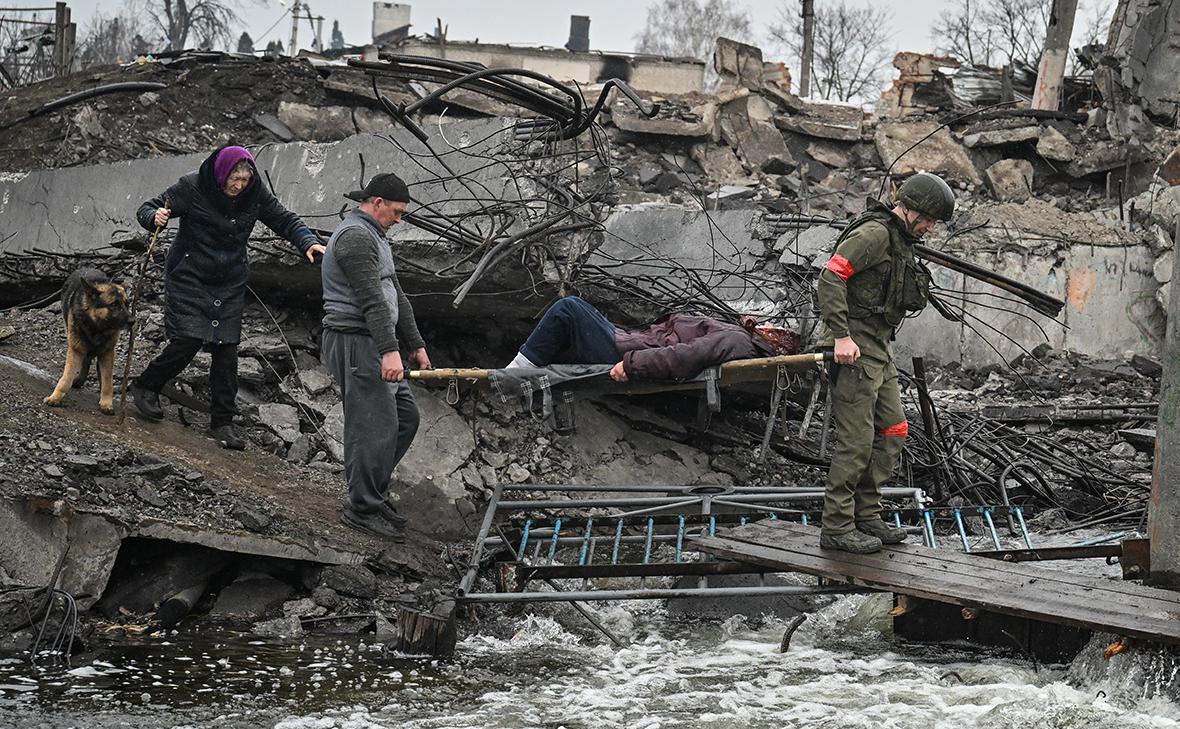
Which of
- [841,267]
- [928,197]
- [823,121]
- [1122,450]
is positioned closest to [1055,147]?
[823,121]

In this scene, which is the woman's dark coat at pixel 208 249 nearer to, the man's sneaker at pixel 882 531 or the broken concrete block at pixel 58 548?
the broken concrete block at pixel 58 548

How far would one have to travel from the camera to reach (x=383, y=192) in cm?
617

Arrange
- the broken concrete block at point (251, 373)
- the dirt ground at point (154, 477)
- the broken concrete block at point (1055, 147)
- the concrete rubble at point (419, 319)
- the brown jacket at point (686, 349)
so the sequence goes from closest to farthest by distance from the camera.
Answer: the dirt ground at point (154, 477) < the concrete rubble at point (419, 319) < the brown jacket at point (686, 349) < the broken concrete block at point (251, 373) < the broken concrete block at point (1055, 147)

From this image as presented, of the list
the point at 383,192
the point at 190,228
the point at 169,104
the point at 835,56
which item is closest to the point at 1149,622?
the point at 383,192

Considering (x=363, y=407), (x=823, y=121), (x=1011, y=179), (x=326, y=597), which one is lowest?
(x=326, y=597)

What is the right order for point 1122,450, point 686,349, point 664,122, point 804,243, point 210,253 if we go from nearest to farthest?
point 686,349, point 210,253, point 804,243, point 1122,450, point 664,122

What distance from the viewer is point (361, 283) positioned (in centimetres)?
609

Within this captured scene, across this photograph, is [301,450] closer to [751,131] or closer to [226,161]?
[226,161]

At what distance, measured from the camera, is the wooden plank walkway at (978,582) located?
14.8ft

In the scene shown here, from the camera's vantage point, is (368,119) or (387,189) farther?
(368,119)

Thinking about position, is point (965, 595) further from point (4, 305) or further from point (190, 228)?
point (4, 305)

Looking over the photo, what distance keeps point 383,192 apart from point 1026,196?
12.3 meters

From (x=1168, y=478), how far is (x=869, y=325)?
136 cm

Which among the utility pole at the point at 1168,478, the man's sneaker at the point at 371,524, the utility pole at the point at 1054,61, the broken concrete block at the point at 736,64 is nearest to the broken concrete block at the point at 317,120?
the broken concrete block at the point at 736,64
